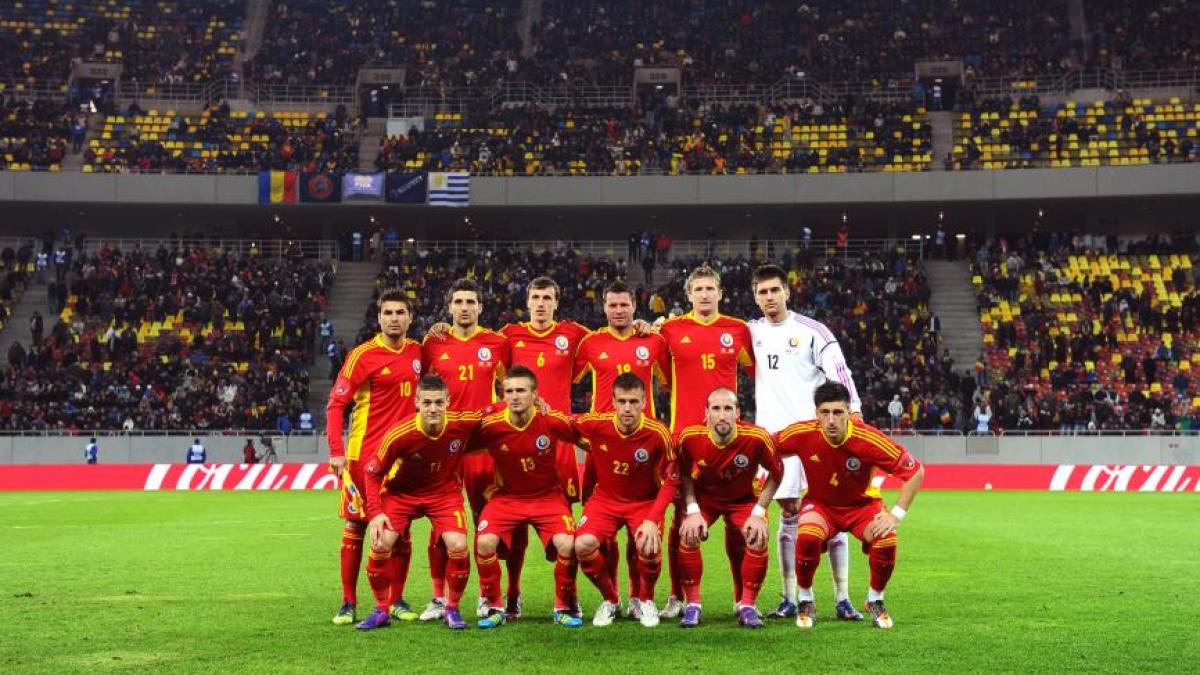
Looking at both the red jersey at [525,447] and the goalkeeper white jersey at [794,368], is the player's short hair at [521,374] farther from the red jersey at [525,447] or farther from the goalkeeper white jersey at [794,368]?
the goalkeeper white jersey at [794,368]

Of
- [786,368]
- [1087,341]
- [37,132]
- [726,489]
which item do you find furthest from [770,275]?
[37,132]

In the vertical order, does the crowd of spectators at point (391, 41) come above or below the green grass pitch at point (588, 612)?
above

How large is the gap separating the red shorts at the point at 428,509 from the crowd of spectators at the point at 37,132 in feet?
144

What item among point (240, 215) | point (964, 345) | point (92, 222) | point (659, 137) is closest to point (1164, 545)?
point (964, 345)

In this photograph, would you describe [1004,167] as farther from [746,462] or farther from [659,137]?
[746,462]

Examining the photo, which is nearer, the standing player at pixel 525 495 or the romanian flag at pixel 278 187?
the standing player at pixel 525 495

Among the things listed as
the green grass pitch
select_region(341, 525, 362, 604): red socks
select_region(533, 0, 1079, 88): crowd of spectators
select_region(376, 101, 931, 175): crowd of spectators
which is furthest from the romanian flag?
select_region(341, 525, 362, 604): red socks

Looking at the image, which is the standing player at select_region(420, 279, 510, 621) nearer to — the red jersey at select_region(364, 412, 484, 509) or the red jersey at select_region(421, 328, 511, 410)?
the red jersey at select_region(421, 328, 511, 410)

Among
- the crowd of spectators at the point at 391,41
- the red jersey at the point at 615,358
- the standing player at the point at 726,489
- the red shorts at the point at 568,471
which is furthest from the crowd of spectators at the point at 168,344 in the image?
the standing player at the point at 726,489

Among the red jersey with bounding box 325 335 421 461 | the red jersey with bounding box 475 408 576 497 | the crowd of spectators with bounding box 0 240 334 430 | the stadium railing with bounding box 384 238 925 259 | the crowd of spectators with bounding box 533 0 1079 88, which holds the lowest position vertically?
the crowd of spectators with bounding box 0 240 334 430

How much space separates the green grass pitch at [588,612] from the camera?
8.51 m

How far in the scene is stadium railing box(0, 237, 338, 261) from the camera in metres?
49.8

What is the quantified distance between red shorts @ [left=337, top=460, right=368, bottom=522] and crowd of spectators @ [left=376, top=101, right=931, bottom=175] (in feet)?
130

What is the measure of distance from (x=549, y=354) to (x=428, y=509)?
1875 mm
